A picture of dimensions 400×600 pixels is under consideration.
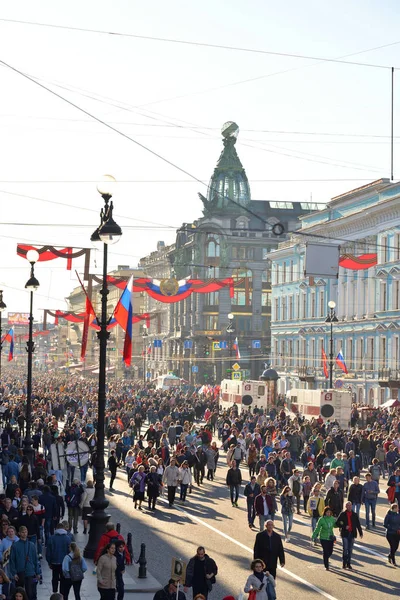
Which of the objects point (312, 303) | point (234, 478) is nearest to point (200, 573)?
point (234, 478)

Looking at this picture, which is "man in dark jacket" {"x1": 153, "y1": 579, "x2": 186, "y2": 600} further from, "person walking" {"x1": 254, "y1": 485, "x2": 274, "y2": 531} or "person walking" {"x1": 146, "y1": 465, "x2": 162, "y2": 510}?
"person walking" {"x1": 146, "y1": 465, "x2": 162, "y2": 510}

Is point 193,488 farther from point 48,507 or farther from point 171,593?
point 171,593

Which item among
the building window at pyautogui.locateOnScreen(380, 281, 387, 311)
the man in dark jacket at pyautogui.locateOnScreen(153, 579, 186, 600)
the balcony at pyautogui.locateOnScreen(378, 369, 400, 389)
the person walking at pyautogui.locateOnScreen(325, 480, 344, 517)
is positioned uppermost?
the building window at pyautogui.locateOnScreen(380, 281, 387, 311)

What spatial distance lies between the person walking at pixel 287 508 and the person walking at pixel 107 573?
8689 millimetres

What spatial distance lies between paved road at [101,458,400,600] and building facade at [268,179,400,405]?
29.6 m

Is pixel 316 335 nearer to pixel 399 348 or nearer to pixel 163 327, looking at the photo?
pixel 399 348

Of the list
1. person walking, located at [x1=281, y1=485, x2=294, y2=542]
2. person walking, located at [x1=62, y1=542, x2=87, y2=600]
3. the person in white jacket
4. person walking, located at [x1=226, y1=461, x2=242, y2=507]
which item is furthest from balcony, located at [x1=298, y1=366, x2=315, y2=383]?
person walking, located at [x1=62, y1=542, x2=87, y2=600]

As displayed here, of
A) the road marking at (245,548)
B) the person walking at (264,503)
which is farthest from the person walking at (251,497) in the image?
the person walking at (264,503)

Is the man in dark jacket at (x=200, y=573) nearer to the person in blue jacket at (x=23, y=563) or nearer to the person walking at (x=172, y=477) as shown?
the person in blue jacket at (x=23, y=563)

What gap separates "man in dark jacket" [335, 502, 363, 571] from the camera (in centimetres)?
2080

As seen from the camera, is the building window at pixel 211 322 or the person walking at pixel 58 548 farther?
the building window at pixel 211 322

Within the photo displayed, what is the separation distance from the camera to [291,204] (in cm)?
14512

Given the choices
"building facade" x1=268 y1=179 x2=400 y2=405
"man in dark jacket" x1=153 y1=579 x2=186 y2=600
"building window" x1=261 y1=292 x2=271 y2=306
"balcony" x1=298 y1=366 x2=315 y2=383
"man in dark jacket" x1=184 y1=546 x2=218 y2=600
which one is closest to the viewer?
"man in dark jacket" x1=153 y1=579 x2=186 y2=600

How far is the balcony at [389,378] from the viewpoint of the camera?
64.8 metres
